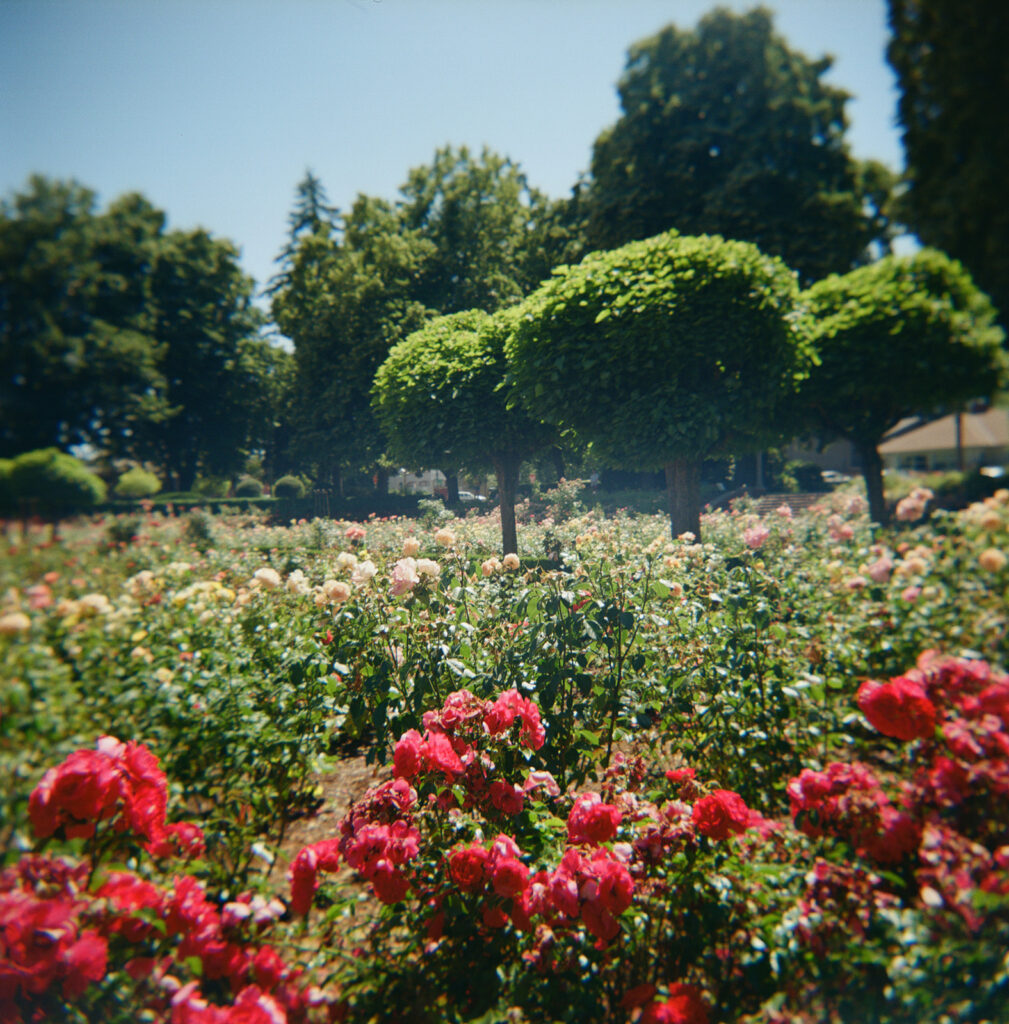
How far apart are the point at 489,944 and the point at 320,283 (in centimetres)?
2145

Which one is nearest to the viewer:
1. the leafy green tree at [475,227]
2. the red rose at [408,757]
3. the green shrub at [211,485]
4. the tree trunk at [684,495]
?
the red rose at [408,757]

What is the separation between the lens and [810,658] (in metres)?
2.70

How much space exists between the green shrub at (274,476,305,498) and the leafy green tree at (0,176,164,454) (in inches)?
647

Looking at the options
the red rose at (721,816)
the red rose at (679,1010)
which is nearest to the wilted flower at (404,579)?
the red rose at (721,816)

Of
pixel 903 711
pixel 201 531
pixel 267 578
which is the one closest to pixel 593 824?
pixel 903 711

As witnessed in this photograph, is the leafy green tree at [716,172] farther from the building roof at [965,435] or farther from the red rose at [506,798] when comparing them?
the building roof at [965,435]

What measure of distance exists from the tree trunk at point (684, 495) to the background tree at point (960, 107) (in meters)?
5.91

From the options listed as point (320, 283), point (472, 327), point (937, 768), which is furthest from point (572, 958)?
point (320, 283)

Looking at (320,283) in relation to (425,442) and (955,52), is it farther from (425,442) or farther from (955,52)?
(955,52)

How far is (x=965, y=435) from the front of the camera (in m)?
29.6

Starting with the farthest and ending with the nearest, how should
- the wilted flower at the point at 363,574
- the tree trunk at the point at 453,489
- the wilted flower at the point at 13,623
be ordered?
the tree trunk at the point at 453,489 → the wilted flower at the point at 363,574 → the wilted flower at the point at 13,623

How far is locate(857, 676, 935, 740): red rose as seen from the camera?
160cm

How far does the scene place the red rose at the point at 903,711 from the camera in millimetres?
1603

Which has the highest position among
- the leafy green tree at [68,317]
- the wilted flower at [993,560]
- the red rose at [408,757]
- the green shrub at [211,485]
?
the leafy green tree at [68,317]
